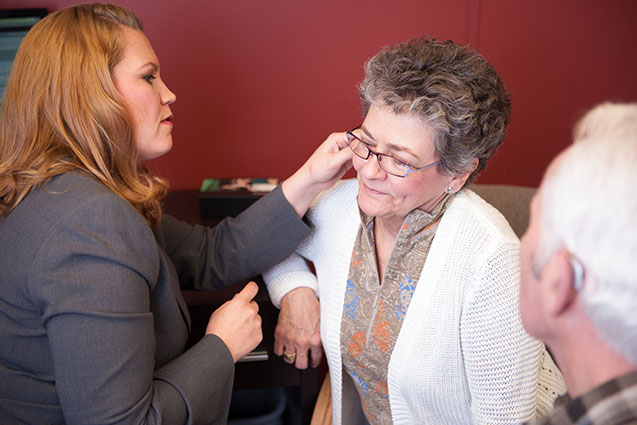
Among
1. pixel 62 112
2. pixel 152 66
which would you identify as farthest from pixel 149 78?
pixel 62 112

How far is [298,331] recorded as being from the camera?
4.61ft

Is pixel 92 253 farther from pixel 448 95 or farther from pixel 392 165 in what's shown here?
pixel 448 95

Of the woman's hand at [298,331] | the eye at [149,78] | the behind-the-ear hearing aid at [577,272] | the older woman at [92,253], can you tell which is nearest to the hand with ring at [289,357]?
the woman's hand at [298,331]

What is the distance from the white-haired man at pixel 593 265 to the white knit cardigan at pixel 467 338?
0.38m

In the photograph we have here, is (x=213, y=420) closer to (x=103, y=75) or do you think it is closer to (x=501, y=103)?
(x=103, y=75)

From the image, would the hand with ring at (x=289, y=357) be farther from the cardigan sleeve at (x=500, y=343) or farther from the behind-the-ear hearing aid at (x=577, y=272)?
the behind-the-ear hearing aid at (x=577, y=272)

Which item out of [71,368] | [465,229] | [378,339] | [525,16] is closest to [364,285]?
[378,339]

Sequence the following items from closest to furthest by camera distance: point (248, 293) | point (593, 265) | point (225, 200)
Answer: point (593, 265) → point (248, 293) → point (225, 200)

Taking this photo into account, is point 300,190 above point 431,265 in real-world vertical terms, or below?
above

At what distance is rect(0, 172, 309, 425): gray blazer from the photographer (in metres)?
0.88

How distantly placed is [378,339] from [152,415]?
56 cm

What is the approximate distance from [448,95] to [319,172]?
390mm

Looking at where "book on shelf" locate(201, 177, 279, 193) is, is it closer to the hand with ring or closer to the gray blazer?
the hand with ring

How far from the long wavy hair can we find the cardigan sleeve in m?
0.77
